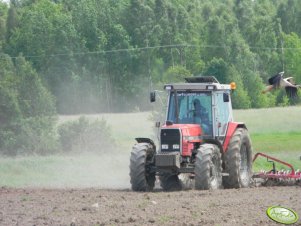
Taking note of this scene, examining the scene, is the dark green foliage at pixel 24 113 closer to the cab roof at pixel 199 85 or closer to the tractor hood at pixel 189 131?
the cab roof at pixel 199 85

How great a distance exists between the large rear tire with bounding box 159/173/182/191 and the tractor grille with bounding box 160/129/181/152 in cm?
108

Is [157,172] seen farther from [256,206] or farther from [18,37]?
[18,37]

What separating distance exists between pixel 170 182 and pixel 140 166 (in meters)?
1.62

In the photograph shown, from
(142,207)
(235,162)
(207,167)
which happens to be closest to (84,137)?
(235,162)

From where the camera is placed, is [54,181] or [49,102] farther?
[49,102]

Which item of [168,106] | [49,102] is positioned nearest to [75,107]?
[49,102]

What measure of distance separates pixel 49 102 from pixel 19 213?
91.9 ft

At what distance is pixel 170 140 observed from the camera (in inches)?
843

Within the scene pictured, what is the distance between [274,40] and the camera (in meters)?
87.6

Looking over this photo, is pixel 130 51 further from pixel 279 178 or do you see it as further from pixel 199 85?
pixel 199 85

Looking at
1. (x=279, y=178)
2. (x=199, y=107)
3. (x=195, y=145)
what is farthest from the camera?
(x=279, y=178)

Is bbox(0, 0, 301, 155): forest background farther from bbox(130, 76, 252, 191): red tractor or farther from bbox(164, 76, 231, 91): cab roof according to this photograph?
bbox(130, 76, 252, 191): red tractor

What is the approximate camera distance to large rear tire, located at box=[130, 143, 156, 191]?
21.1 meters

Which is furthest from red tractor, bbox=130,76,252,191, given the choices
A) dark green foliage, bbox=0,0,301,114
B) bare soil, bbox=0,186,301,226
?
dark green foliage, bbox=0,0,301,114
